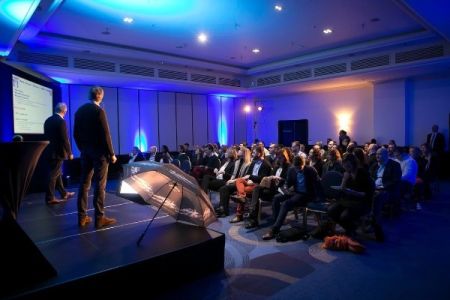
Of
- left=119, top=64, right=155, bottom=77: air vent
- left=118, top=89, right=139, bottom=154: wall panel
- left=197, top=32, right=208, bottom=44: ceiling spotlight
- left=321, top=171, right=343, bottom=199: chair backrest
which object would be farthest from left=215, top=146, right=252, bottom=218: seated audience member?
left=118, top=89, right=139, bottom=154: wall panel

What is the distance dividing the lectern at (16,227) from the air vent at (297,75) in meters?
9.15

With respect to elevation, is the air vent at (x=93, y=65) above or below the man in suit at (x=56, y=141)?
above

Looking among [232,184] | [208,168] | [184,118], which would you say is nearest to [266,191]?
[232,184]

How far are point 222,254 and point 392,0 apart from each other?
520 cm

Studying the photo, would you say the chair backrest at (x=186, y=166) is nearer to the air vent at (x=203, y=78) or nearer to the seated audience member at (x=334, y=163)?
the seated audience member at (x=334, y=163)

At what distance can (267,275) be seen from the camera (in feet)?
9.78

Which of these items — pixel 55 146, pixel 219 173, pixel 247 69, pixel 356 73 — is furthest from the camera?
pixel 247 69

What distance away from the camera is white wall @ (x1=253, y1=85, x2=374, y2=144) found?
33.7 ft

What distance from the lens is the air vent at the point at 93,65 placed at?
798cm

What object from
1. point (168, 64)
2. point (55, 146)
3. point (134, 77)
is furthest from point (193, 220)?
point (168, 64)

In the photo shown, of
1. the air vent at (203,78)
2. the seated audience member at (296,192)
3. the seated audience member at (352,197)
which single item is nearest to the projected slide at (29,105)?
the air vent at (203,78)

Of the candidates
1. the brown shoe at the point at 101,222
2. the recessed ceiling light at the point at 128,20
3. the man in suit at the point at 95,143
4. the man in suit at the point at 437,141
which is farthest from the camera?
the man in suit at the point at 437,141

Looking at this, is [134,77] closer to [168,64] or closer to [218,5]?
[168,64]

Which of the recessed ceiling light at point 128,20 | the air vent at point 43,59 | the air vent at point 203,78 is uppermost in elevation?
the recessed ceiling light at point 128,20
